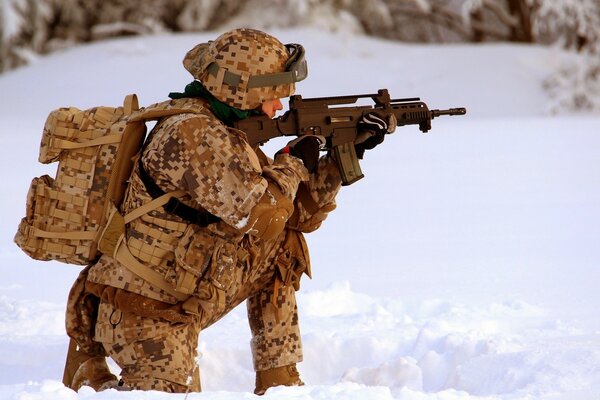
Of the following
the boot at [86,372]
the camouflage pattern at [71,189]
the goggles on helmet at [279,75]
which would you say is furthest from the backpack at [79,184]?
the boot at [86,372]

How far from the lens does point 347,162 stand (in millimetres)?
4309

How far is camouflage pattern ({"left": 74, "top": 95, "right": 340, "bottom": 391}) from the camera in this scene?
3.78 meters

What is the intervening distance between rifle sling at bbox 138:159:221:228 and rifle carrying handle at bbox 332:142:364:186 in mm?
551

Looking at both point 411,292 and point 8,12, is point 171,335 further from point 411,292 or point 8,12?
point 8,12

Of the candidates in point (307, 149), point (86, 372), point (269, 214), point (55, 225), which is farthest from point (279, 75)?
point (86, 372)

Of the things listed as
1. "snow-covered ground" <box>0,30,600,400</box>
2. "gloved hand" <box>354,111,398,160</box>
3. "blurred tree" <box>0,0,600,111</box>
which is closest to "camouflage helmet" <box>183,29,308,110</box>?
"gloved hand" <box>354,111,398,160</box>

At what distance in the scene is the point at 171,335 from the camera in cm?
405

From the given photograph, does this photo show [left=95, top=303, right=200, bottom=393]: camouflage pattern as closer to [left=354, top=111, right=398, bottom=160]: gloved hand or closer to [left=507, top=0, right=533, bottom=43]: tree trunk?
[left=354, top=111, right=398, bottom=160]: gloved hand

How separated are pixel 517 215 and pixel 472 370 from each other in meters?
4.02

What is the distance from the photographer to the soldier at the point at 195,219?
12.5 ft

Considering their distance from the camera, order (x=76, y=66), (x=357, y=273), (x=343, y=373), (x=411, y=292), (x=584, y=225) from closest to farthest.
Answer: (x=343, y=373), (x=411, y=292), (x=357, y=273), (x=584, y=225), (x=76, y=66)

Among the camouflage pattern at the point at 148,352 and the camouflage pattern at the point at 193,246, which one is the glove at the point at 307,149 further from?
the camouflage pattern at the point at 148,352

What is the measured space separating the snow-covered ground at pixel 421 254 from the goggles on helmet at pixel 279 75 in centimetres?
99

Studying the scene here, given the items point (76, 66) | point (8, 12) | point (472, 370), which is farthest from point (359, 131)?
point (8, 12)
